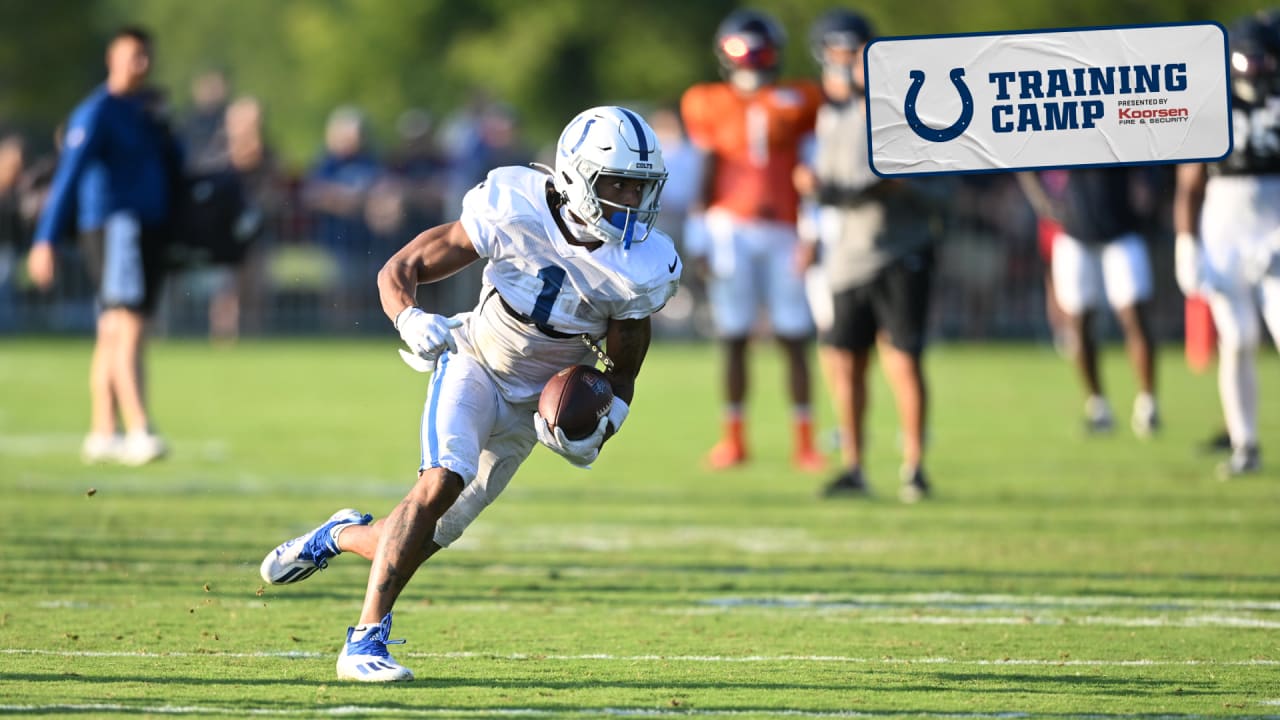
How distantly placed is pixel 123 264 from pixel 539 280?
5404 millimetres

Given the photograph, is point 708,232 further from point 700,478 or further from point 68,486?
point 68,486

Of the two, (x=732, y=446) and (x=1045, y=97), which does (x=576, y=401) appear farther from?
(x=732, y=446)

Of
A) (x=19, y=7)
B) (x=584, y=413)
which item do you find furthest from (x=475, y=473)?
(x=19, y=7)

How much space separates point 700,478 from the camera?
34.9 feet

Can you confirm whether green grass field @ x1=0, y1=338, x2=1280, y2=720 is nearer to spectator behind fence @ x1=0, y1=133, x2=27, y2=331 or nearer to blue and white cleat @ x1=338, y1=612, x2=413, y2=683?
blue and white cleat @ x1=338, y1=612, x2=413, y2=683

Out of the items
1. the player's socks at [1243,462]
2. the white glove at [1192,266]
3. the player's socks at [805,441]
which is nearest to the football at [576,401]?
the white glove at [1192,266]

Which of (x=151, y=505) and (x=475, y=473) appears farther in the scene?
(x=151, y=505)

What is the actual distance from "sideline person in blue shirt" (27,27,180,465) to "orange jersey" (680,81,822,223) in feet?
9.46

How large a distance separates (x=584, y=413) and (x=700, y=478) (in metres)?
5.10

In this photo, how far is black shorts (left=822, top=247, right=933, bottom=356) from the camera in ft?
31.7

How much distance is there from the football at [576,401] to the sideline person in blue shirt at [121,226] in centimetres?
533

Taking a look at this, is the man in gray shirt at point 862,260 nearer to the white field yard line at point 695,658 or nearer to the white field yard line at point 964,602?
the white field yard line at point 964,602

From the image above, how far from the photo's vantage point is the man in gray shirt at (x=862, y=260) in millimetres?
9688

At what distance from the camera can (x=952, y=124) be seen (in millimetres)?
5863
